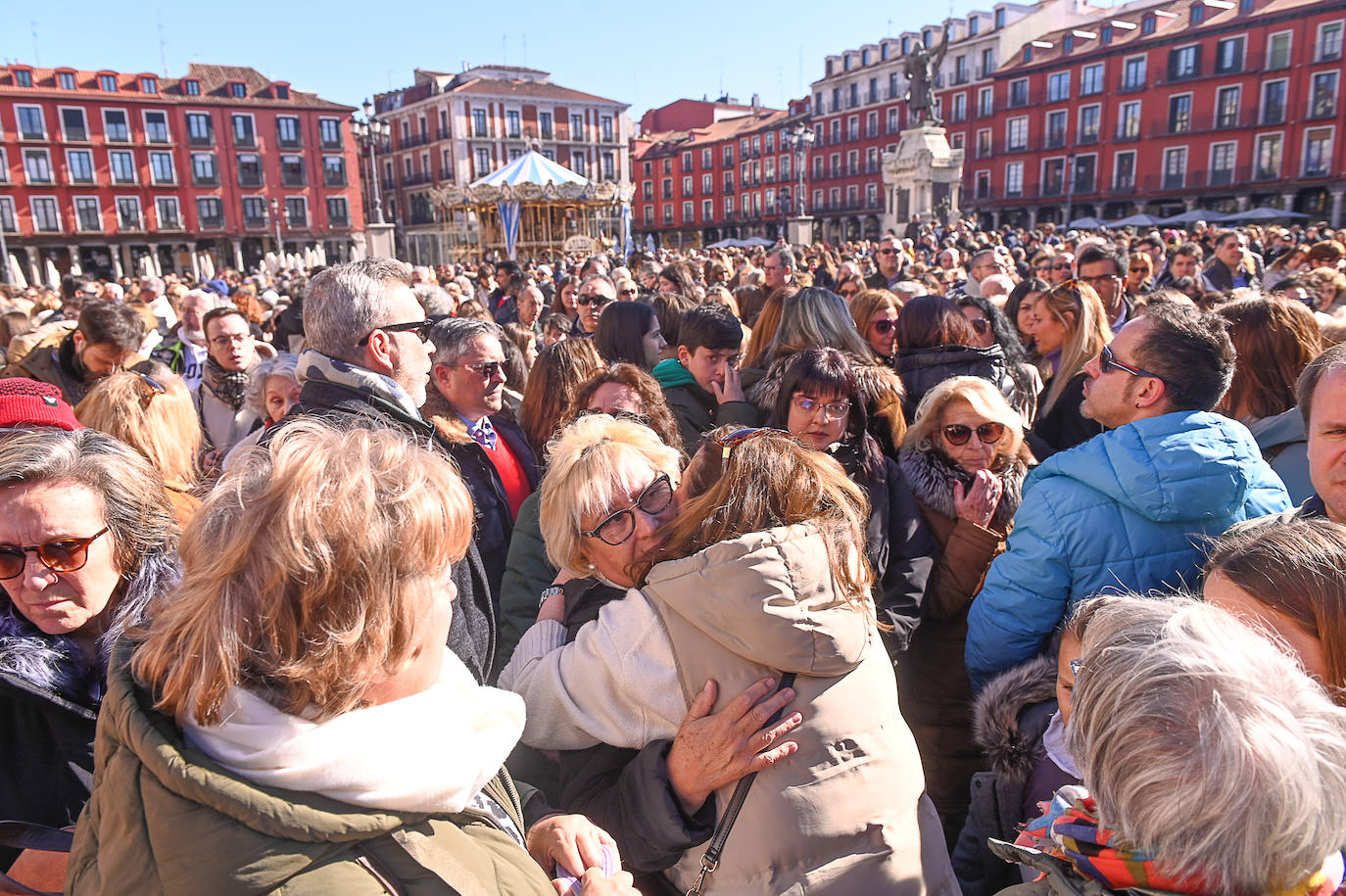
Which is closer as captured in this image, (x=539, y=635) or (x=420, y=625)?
(x=420, y=625)

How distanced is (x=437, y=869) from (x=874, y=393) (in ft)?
8.31

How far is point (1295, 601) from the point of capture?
140cm

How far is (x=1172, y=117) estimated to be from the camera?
36500mm

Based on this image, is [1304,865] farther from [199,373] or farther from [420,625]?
[199,373]

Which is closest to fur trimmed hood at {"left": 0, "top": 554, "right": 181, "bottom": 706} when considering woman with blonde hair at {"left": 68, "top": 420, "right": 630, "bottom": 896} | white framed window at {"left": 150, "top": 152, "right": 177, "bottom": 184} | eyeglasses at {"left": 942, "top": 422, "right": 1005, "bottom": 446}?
woman with blonde hair at {"left": 68, "top": 420, "right": 630, "bottom": 896}

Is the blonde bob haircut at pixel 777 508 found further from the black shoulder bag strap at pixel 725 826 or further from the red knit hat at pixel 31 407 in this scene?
the red knit hat at pixel 31 407

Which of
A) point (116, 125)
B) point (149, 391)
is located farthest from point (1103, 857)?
point (116, 125)

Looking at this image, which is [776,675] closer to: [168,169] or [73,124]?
[168,169]

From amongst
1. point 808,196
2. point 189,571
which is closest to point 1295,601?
point 189,571

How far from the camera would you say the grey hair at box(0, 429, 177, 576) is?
5.70ft

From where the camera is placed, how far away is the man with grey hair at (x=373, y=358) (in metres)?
2.33

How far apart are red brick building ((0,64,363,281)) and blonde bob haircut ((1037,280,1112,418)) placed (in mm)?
41260

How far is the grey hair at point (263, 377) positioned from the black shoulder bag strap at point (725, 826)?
3.06m

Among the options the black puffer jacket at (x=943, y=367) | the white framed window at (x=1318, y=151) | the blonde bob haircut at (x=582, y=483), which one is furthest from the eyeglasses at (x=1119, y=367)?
the white framed window at (x=1318, y=151)
